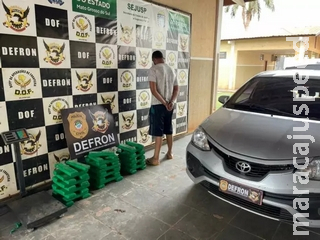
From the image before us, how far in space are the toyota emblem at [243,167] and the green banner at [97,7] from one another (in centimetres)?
235

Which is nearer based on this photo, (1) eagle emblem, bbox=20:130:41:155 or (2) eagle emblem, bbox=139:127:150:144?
(1) eagle emblem, bbox=20:130:41:155

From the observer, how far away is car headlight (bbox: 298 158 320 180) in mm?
1675

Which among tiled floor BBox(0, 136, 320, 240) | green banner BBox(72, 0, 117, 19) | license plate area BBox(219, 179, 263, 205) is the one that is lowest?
tiled floor BBox(0, 136, 320, 240)

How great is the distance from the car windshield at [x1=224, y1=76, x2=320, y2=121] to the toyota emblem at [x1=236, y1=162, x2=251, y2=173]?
80cm

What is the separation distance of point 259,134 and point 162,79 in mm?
1588

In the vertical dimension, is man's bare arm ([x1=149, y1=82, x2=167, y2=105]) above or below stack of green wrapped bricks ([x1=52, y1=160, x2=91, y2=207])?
above

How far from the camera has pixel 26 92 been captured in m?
2.38

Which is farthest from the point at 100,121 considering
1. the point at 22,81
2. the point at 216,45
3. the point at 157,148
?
the point at 216,45

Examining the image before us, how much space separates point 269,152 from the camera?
5.90 ft

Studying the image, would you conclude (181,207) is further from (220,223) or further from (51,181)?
(51,181)

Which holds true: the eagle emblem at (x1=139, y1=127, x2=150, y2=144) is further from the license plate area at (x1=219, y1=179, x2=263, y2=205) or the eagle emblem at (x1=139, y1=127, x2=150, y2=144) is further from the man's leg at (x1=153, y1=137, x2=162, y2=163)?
the license plate area at (x1=219, y1=179, x2=263, y2=205)

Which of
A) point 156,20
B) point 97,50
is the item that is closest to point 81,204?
point 97,50

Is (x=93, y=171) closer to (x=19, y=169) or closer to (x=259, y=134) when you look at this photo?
(x=19, y=169)

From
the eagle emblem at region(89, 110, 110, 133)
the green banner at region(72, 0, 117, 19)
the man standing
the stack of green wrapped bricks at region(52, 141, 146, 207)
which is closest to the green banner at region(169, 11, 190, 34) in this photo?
the man standing
